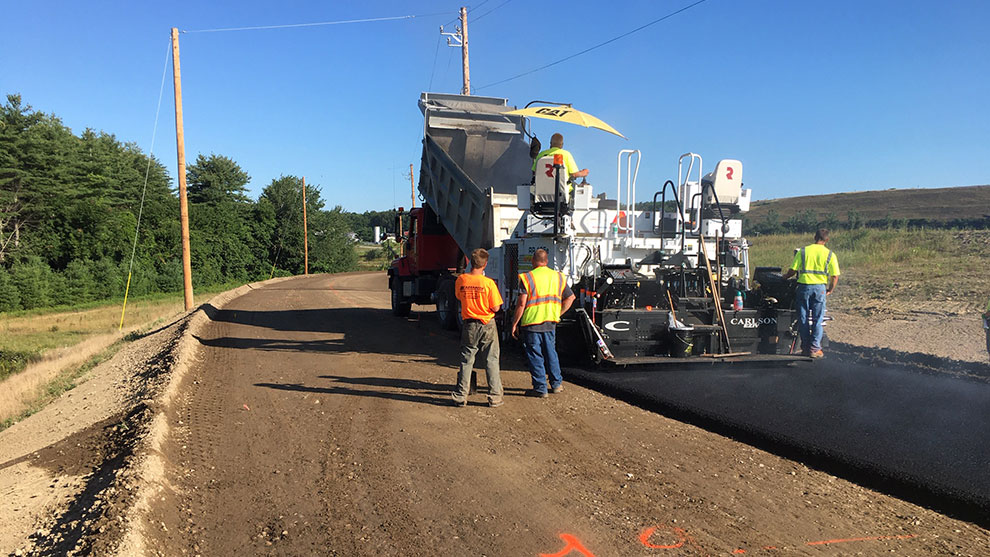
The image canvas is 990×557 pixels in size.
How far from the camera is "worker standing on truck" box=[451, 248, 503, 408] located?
6.50 meters

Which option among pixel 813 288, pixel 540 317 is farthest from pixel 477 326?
pixel 813 288

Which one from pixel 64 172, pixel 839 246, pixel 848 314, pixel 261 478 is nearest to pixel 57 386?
pixel 261 478

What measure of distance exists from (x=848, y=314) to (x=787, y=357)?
7.17 metres

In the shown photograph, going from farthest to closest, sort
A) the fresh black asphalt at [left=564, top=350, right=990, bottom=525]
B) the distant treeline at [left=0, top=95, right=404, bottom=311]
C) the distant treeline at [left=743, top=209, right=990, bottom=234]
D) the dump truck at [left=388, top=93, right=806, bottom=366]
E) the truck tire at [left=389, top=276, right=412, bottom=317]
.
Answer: the distant treeline at [left=743, top=209, right=990, bottom=234] < the distant treeline at [left=0, top=95, right=404, bottom=311] < the truck tire at [left=389, top=276, right=412, bottom=317] < the dump truck at [left=388, top=93, right=806, bottom=366] < the fresh black asphalt at [left=564, top=350, right=990, bottom=525]

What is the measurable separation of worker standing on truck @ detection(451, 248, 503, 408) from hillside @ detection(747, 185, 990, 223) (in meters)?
36.2

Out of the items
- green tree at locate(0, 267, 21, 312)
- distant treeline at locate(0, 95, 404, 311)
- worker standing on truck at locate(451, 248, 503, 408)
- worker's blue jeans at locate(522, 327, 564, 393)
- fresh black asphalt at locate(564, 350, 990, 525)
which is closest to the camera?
fresh black asphalt at locate(564, 350, 990, 525)

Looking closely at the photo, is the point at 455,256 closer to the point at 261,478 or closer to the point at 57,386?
the point at 57,386

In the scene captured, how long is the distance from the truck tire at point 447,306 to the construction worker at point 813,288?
5.89 m

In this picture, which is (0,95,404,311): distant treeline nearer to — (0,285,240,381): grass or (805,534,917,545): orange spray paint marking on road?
(0,285,240,381): grass

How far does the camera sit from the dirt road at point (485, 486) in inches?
140

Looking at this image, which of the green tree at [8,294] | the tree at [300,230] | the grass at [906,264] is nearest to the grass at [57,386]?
the grass at [906,264]

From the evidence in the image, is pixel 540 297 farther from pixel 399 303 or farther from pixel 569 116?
pixel 399 303

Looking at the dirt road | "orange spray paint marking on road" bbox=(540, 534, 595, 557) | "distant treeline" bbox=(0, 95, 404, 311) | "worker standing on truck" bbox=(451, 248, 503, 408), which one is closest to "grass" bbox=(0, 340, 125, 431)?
the dirt road

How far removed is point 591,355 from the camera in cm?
765
